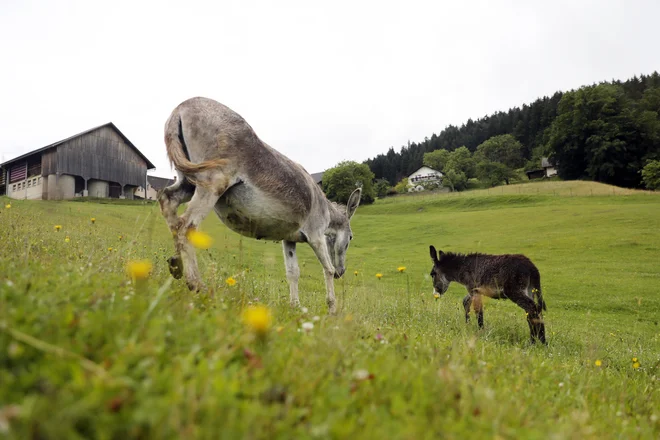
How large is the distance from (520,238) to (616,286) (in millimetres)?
13884

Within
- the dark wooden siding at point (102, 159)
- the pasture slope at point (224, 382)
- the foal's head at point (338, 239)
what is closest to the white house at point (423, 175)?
the dark wooden siding at point (102, 159)

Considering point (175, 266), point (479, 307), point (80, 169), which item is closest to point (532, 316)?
point (479, 307)

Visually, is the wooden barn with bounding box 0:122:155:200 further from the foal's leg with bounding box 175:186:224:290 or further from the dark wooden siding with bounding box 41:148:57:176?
the foal's leg with bounding box 175:186:224:290

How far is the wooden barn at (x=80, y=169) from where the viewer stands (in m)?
45.2

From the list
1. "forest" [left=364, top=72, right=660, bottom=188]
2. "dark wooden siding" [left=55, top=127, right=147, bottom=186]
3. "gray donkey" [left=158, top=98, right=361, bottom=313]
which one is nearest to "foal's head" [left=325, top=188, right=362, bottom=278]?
"gray donkey" [left=158, top=98, right=361, bottom=313]

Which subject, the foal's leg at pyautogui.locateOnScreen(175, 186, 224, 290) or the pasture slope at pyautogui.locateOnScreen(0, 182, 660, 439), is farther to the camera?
the foal's leg at pyautogui.locateOnScreen(175, 186, 224, 290)

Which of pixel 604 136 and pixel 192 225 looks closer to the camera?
pixel 192 225

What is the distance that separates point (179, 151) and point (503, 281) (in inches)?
310

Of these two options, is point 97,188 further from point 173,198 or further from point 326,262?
point 173,198

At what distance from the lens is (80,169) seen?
46.8m

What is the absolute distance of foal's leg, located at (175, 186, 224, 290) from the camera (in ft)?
15.3

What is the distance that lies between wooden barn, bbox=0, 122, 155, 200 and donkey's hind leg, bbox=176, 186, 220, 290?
160 feet

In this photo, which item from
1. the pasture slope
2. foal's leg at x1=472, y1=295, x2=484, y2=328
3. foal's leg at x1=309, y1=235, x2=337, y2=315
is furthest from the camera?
foal's leg at x1=472, y1=295, x2=484, y2=328

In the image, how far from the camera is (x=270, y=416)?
1.64 metres
